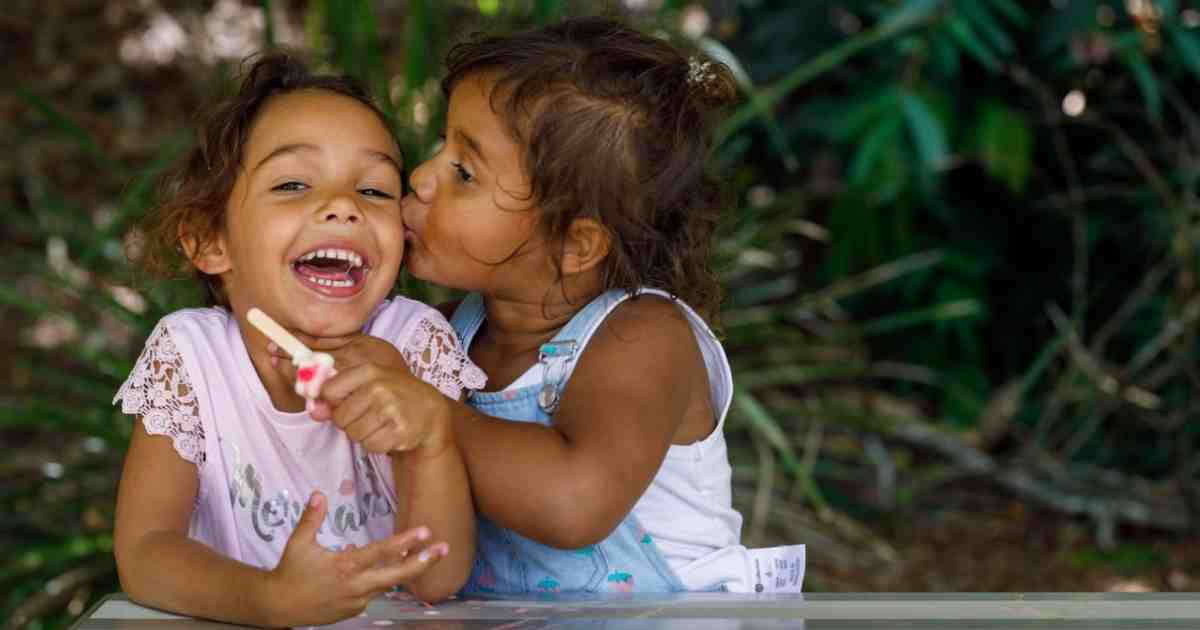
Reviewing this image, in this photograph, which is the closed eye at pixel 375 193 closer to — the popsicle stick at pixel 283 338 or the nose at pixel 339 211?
the nose at pixel 339 211

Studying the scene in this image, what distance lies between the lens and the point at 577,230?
1600mm

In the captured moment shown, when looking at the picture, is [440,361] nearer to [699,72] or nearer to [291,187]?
[291,187]

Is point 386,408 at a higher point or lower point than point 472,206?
lower

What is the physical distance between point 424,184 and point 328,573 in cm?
54

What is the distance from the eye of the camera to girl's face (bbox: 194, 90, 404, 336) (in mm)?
1437

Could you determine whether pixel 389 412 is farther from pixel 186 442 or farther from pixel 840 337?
pixel 840 337

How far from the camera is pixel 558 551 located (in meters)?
1.54

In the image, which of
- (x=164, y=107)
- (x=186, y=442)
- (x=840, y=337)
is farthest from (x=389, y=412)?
(x=164, y=107)

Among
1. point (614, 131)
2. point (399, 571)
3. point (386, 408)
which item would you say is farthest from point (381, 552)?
point (614, 131)

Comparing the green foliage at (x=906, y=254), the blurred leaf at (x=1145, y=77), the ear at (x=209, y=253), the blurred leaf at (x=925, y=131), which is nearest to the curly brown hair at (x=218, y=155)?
the ear at (x=209, y=253)

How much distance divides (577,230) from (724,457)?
303 mm

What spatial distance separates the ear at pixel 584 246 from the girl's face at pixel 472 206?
3 cm

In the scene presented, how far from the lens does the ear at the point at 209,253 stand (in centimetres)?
153

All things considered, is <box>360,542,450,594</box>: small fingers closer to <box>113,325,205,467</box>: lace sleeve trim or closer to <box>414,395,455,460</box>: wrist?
<box>414,395,455,460</box>: wrist
